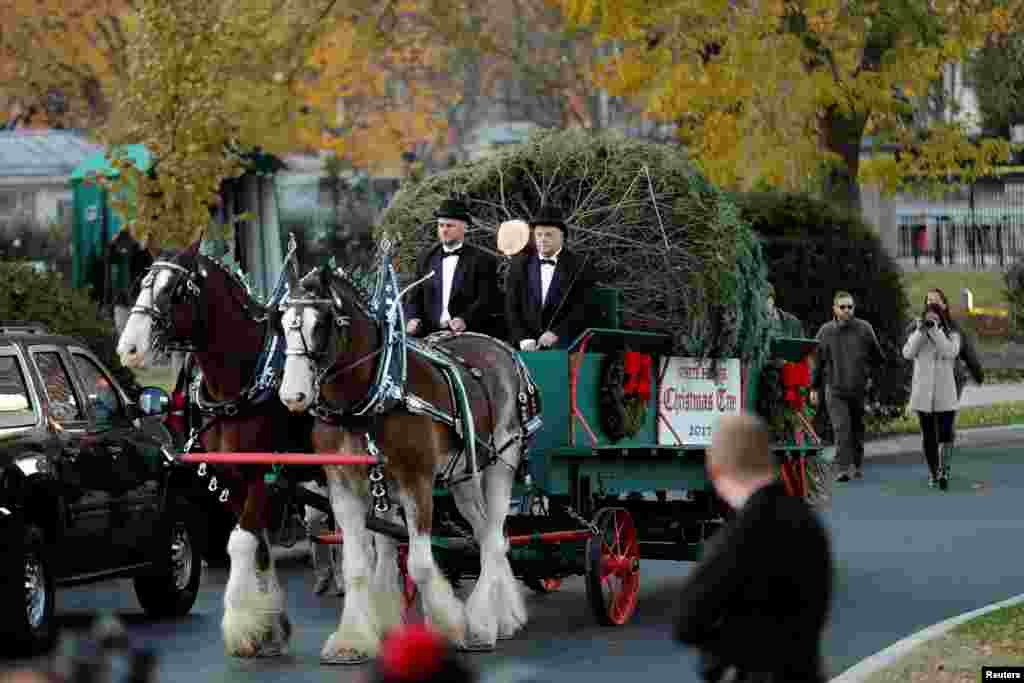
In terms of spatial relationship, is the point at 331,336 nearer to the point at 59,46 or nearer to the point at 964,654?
the point at 964,654

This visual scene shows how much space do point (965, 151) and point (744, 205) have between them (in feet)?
20.3

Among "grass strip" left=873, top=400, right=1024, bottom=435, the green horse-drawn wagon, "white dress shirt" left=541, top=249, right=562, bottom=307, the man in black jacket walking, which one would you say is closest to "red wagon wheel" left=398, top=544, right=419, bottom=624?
the green horse-drawn wagon

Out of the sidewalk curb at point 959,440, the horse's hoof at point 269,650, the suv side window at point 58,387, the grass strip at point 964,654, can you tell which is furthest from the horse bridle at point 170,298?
the sidewalk curb at point 959,440

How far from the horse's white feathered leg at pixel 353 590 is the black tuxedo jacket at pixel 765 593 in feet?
17.0

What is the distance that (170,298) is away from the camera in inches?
461

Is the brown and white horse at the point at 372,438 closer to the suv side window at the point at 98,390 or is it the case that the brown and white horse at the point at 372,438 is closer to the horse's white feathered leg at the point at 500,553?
the horse's white feathered leg at the point at 500,553

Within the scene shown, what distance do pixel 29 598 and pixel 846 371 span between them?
513 inches

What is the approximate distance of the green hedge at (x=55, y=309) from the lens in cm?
1867

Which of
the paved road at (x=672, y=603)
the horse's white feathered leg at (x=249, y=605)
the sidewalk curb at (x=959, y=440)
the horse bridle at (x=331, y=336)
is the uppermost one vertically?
the horse bridle at (x=331, y=336)

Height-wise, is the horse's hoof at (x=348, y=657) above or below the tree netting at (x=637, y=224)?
below

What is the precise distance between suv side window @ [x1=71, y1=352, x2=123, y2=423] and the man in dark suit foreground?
7.21 m

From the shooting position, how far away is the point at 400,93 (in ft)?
206

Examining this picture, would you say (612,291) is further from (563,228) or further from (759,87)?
(759,87)

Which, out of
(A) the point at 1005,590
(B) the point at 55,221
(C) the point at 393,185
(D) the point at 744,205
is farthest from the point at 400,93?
(A) the point at 1005,590
